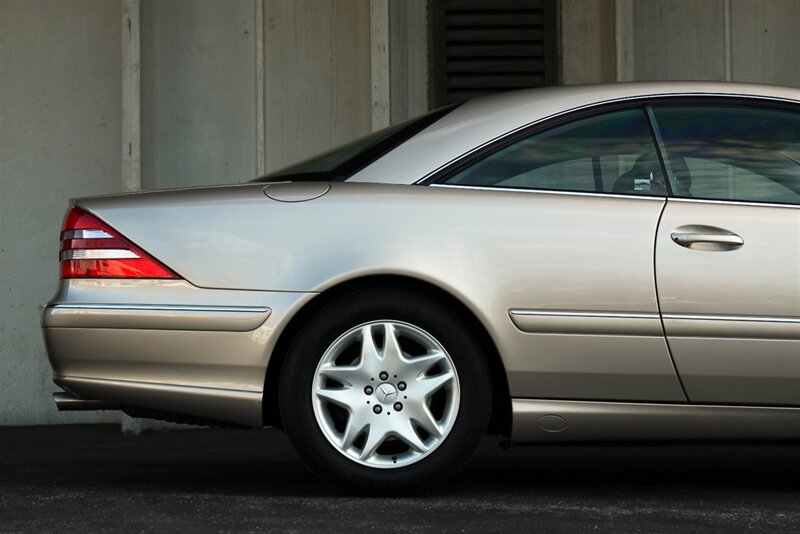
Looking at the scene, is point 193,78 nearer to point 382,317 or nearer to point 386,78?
point 386,78

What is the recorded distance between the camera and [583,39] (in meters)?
8.46

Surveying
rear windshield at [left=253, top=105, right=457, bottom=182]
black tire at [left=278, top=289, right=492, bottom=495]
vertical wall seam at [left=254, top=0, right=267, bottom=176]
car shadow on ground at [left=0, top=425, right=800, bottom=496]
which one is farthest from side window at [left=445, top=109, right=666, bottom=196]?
vertical wall seam at [left=254, top=0, right=267, bottom=176]

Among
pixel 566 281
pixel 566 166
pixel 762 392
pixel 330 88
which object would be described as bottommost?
pixel 762 392

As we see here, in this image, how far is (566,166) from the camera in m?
4.50

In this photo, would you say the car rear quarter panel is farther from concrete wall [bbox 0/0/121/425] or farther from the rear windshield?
concrete wall [bbox 0/0/121/425]

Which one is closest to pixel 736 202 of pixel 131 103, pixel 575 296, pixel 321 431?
pixel 575 296

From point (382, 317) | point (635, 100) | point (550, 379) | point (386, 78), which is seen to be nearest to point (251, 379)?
point (382, 317)

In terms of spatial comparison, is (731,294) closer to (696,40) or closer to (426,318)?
(426,318)

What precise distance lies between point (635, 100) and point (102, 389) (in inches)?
77.3

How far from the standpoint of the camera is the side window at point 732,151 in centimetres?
451

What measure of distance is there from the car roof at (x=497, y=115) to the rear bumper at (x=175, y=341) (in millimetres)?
537

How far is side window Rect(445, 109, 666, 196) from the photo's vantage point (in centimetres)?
446

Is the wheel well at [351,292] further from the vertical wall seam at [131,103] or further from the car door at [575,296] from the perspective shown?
the vertical wall seam at [131,103]

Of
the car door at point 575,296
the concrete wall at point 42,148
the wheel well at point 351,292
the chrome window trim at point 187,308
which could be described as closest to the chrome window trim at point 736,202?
the car door at point 575,296
